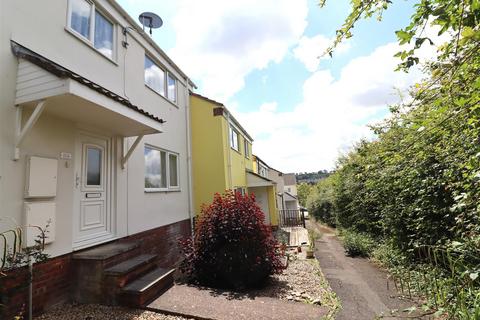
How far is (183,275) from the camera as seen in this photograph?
7.54 metres

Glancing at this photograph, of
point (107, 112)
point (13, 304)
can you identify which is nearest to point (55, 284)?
point (13, 304)

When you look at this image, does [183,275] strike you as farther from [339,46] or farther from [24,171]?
[339,46]

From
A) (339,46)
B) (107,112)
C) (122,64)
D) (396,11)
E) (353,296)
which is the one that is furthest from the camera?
(122,64)

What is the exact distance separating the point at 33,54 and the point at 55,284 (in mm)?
4016

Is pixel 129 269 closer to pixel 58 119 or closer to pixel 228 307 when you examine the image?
pixel 228 307

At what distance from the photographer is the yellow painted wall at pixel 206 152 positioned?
11766 mm

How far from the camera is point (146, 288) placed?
15.8 ft

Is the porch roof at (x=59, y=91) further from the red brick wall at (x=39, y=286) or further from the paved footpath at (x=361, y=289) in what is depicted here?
the paved footpath at (x=361, y=289)

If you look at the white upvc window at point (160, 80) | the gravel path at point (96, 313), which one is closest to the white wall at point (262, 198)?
the white upvc window at point (160, 80)

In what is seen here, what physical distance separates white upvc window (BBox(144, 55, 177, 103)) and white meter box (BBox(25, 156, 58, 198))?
471 cm

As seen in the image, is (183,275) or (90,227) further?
(183,275)

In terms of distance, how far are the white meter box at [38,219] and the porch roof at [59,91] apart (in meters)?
1.71

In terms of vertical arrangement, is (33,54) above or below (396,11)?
above

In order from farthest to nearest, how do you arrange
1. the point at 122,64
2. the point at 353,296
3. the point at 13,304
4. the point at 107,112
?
1. the point at 122,64
2. the point at 353,296
3. the point at 107,112
4. the point at 13,304
